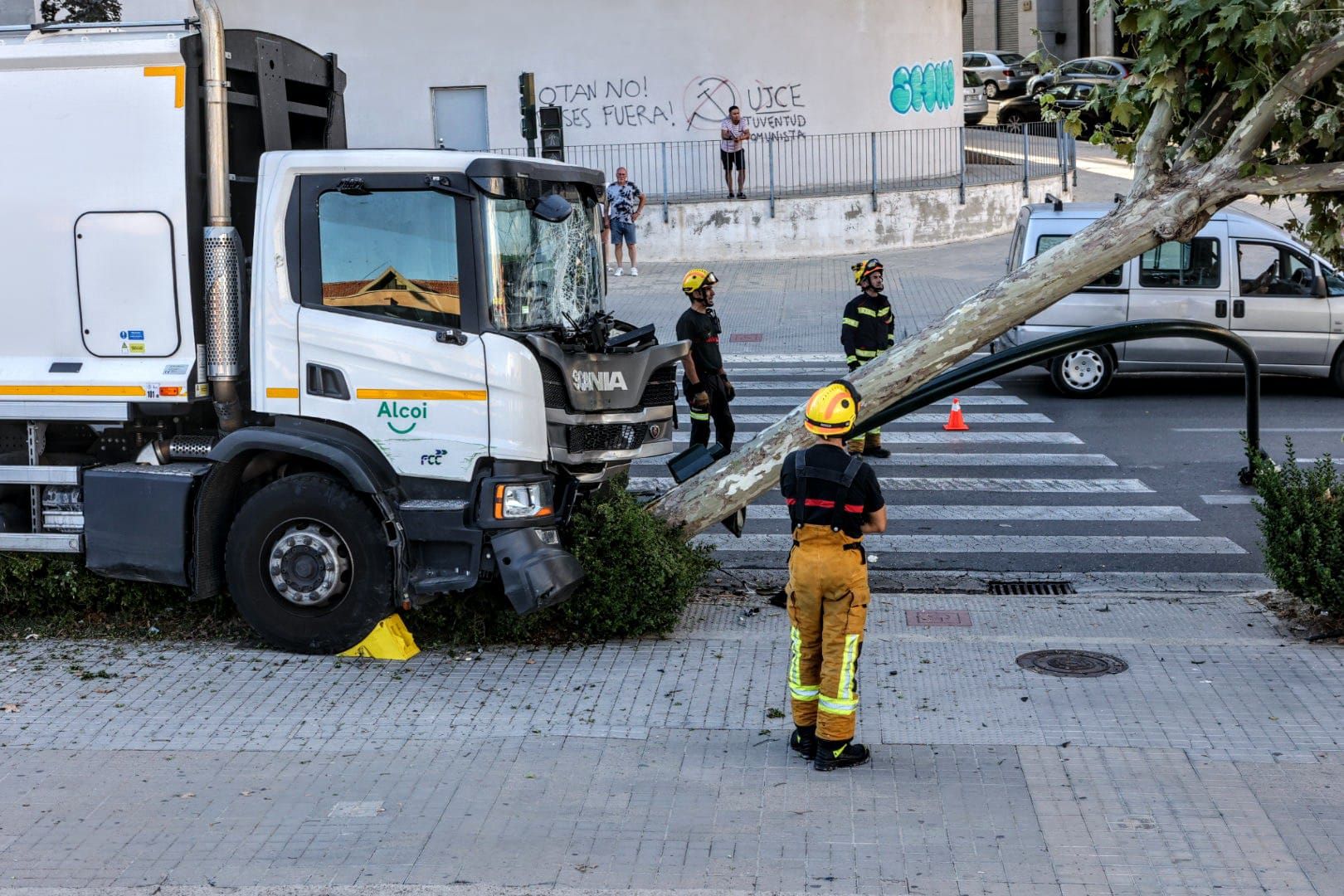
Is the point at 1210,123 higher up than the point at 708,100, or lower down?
lower down

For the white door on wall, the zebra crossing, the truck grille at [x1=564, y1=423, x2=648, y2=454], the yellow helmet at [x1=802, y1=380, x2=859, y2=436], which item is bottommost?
the zebra crossing

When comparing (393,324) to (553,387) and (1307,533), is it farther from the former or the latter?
(1307,533)

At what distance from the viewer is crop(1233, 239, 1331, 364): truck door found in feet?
50.5

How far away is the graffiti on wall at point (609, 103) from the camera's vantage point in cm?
2727

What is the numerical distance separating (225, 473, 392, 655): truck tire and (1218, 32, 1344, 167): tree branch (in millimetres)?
5028

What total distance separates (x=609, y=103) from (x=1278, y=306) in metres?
15.0

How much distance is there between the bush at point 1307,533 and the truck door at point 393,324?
14.4 feet

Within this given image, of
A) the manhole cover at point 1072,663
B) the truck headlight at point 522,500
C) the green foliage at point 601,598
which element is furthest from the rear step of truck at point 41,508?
the manhole cover at point 1072,663

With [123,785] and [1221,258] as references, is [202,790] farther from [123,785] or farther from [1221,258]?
[1221,258]

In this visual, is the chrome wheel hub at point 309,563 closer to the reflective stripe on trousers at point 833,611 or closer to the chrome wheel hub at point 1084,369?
the reflective stripe on trousers at point 833,611

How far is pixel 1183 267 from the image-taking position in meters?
15.7

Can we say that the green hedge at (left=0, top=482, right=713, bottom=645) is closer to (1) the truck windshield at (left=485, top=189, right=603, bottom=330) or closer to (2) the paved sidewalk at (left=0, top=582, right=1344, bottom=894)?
(2) the paved sidewalk at (left=0, top=582, right=1344, bottom=894)

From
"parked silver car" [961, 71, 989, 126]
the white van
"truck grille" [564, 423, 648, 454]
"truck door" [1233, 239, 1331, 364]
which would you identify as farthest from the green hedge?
"parked silver car" [961, 71, 989, 126]

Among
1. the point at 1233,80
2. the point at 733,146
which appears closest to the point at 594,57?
the point at 733,146
